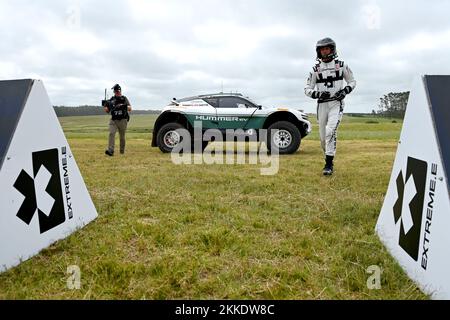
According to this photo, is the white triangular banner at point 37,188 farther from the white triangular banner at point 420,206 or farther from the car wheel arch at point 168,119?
the car wheel arch at point 168,119

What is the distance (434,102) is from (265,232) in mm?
1623

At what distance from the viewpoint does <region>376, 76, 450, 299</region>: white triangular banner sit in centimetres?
199

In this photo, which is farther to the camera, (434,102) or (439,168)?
(434,102)

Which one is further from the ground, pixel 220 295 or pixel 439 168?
pixel 439 168

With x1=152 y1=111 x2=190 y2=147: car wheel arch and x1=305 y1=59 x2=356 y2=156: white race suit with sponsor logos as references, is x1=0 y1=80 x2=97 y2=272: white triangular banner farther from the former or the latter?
x1=152 y1=111 x2=190 y2=147: car wheel arch

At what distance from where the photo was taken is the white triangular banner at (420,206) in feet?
6.54

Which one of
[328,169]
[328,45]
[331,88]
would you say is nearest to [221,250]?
[328,169]

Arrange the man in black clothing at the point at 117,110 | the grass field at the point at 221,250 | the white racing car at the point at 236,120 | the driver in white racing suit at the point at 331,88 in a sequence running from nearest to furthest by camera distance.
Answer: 1. the grass field at the point at 221,250
2. the driver in white racing suit at the point at 331,88
3. the man in black clothing at the point at 117,110
4. the white racing car at the point at 236,120

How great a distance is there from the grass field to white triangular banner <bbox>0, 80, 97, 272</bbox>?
5.0 inches

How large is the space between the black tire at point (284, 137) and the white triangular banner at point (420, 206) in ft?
24.0

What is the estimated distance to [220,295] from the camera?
6.91 feet

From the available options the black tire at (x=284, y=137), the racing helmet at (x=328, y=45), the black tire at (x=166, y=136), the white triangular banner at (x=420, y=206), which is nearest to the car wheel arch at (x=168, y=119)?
the black tire at (x=166, y=136)

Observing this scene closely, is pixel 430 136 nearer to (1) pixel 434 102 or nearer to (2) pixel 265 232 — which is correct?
(1) pixel 434 102
